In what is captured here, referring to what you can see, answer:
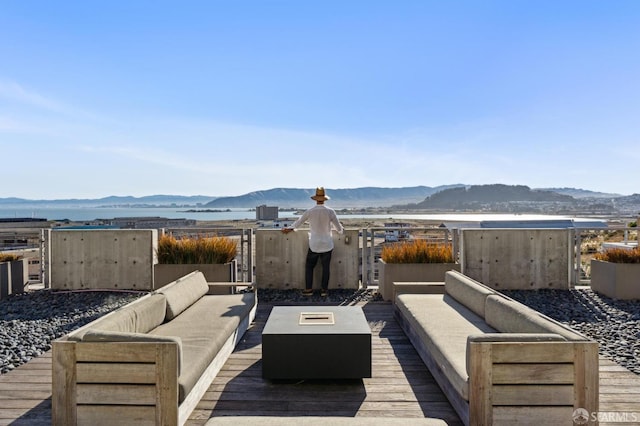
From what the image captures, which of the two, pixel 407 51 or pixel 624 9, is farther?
pixel 407 51

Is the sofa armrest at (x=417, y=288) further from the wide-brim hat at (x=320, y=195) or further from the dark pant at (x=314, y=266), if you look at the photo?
the wide-brim hat at (x=320, y=195)

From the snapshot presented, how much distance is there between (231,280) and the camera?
6.52 m

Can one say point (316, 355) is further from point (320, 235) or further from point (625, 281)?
point (625, 281)

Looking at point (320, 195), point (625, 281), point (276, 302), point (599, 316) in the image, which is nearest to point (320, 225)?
point (320, 195)

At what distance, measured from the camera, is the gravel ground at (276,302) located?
393 cm

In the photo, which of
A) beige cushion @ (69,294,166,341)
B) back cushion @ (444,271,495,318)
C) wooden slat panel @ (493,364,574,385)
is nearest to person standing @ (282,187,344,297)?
back cushion @ (444,271,495,318)

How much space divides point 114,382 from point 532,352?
2316 mm

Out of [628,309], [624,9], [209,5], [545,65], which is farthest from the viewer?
[545,65]

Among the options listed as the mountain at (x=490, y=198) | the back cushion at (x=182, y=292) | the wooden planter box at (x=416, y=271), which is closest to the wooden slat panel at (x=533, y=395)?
the back cushion at (x=182, y=292)

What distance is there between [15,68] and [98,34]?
204cm

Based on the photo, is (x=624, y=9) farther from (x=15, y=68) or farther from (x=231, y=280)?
(x=15, y=68)

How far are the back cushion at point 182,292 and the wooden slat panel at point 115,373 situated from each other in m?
1.30

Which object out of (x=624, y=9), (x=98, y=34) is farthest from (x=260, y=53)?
(x=624, y=9)

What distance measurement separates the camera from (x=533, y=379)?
226 centimetres
